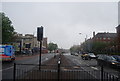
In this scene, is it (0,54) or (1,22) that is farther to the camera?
(1,22)

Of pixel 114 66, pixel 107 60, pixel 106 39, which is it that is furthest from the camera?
pixel 106 39

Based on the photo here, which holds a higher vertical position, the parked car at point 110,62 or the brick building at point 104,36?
the brick building at point 104,36

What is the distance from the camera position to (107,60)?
22.0m

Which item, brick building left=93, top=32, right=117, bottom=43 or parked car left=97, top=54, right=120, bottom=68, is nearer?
parked car left=97, top=54, right=120, bottom=68

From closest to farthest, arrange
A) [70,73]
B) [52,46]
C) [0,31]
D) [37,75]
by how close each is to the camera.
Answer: [37,75] → [70,73] → [0,31] → [52,46]

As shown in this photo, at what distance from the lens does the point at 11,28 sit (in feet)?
146

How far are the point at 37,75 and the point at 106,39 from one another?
10049 centimetres

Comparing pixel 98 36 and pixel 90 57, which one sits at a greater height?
pixel 98 36

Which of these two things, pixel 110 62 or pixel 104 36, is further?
pixel 104 36

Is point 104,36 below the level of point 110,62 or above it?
above

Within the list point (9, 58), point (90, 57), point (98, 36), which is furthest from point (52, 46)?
point (9, 58)

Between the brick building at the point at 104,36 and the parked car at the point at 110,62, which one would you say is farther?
the brick building at the point at 104,36

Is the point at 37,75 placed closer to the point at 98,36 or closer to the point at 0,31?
the point at 0,31

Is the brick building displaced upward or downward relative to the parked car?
upward
